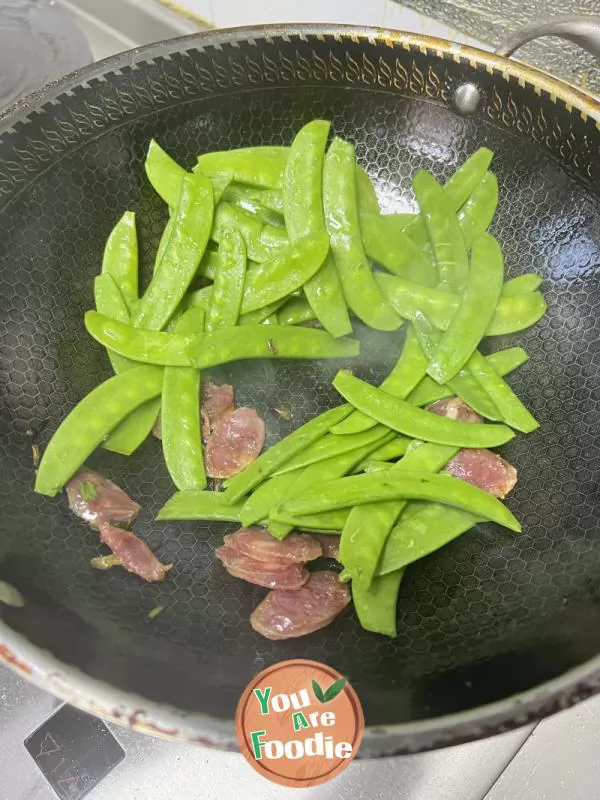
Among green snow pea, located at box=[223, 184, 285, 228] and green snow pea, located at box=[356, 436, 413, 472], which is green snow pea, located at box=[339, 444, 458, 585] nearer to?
green snow pea, located at box=[356, 436, 413, 472]

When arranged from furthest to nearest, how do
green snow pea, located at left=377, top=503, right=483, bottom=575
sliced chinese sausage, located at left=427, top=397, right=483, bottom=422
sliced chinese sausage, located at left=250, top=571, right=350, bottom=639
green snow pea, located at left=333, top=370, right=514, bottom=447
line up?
sliced chinese sausage, located at left=427, top=397, right=483, bottom=422 → green snow pea, located at left=333, top=370, right=514, bottom=447 → green snow pea, located at left=377, top=503, right=483, bottom=575 → sliced chinese sausage, located at left=250, top=571, right=350, bottom=639

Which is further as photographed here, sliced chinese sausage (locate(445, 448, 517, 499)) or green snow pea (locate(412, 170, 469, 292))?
green snow pea (locate(412, 170, 469, 292))

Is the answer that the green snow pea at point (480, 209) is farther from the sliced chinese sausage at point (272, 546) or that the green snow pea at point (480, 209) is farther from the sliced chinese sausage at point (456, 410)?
the sliced chinese sausage at point (272, 546)

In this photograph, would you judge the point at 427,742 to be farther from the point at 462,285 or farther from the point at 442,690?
the point at 462,285

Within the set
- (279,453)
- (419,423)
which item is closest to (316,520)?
(279,453)

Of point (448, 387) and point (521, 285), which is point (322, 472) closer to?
point (448, 387)

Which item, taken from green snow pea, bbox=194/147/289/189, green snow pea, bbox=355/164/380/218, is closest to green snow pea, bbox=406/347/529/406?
green snow pea, bbox=355/164/380/218
